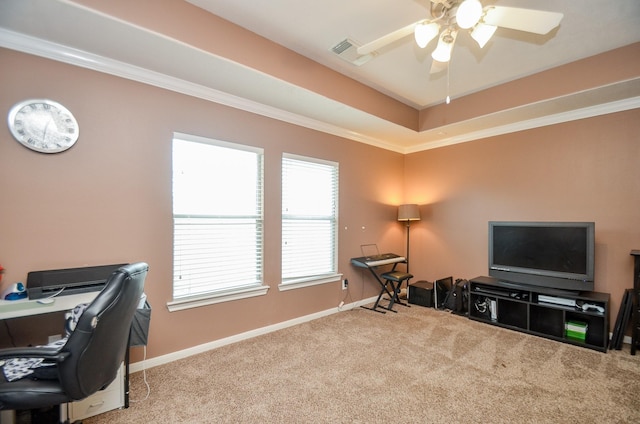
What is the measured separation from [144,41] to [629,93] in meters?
4.39

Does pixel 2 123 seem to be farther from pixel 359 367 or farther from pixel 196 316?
pixel 359 367

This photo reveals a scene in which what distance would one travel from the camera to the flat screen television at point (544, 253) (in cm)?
299

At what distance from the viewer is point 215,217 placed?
286cm

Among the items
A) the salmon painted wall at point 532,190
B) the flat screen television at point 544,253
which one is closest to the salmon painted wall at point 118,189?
the salmon painted wall at point 532,190

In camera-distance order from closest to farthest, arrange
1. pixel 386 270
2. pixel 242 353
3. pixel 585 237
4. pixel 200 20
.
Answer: pixel 200 20, pixel 242 353, pixel 585 237, pixel 386 270

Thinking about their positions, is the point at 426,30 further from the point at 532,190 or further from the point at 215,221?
the point at 532,190

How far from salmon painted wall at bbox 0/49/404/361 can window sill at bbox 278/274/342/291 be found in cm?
7

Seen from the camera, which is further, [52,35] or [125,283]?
[52,35]

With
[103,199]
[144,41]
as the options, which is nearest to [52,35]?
[144,41]

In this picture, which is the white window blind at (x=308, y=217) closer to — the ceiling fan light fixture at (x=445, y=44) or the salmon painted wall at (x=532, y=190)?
the salmon painted wall at (x=532, y=190)

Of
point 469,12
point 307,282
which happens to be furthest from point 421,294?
point 469,12

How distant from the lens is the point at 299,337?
307 cm

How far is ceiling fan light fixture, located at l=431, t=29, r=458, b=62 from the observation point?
187 centimetres

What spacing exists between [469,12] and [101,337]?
2.52m
